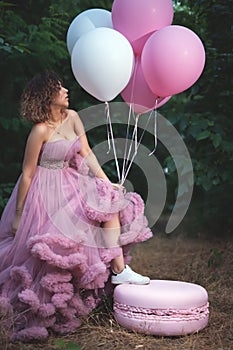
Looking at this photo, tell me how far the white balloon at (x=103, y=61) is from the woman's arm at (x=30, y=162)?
35cm

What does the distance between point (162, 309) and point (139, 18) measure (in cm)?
151

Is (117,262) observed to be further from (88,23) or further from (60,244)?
(88,23)

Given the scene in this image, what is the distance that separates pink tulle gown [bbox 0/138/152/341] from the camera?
2777 mm

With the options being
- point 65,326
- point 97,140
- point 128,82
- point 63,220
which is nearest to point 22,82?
point 97,140

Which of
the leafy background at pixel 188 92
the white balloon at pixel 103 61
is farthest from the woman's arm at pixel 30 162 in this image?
the leafy background at pixel 188 92

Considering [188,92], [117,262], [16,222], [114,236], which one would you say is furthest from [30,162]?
[188,92]

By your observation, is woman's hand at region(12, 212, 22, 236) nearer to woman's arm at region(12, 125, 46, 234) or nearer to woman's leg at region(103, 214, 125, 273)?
woman's arm at region(12, 125, 46, 234)

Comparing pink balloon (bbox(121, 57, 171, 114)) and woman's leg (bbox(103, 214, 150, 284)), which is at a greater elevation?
pink balloon (bbox(121, 57, 171, 114))

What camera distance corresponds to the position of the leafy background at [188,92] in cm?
454

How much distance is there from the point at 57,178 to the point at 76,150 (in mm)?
183

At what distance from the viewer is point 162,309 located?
2.79 metres

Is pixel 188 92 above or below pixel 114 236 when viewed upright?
above

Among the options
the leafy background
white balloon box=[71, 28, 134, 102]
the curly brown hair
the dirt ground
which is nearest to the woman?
the curly brown hair

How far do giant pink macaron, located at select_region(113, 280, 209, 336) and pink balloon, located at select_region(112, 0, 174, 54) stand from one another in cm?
131
